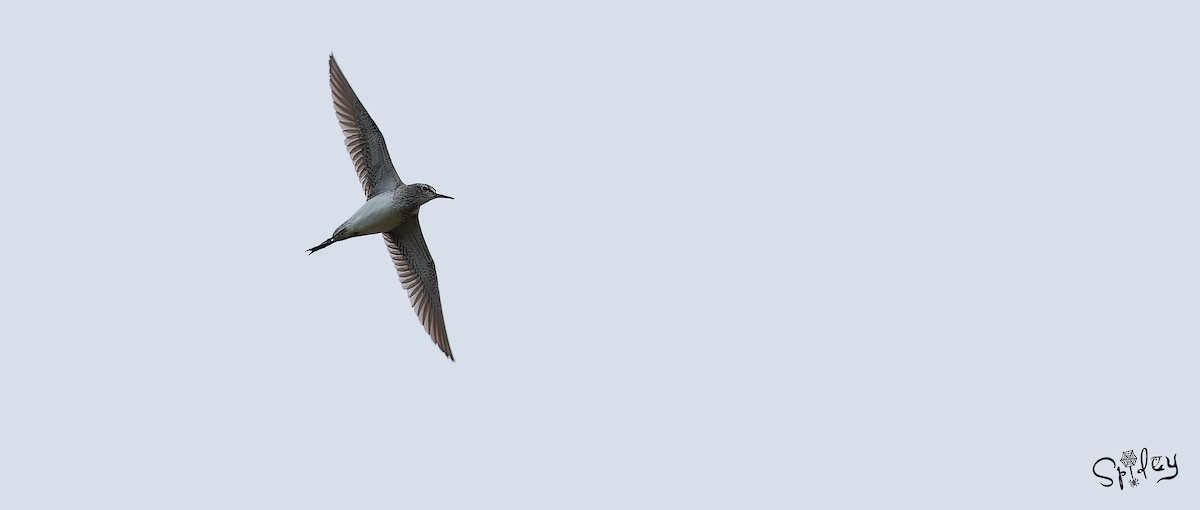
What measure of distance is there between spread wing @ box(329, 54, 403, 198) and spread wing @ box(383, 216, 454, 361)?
4.13 feet

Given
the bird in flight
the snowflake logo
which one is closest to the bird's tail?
the bird in flight

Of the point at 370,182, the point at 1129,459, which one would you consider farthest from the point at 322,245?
the point at 1129,459

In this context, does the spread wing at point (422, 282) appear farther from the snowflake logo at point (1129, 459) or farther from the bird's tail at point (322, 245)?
the snowflake logo at point (1129, 459)

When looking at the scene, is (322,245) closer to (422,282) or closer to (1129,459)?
(422,282)

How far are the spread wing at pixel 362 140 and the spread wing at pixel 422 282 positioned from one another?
1260 millimetres

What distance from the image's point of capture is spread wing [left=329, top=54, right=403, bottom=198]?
68.8 ft

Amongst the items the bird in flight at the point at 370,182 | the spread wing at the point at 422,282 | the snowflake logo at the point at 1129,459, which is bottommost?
the snowflake logo at the point at 1129,459

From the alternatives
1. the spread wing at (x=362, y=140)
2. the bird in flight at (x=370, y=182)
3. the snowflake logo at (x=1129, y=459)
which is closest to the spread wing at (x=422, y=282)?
the bird in flight at (x=370, y=182)

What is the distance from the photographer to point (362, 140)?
831 inches

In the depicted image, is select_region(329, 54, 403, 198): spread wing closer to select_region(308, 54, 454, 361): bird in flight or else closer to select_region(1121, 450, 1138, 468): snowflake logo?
select_region(308, 54, 454, 361): bird in flight

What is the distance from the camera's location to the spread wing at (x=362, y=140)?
2097 centimetres

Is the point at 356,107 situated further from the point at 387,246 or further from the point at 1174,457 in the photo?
the point at 1174,457

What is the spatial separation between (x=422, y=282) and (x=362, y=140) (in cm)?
265

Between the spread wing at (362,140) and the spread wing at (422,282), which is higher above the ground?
the spread wing at (362,140)
